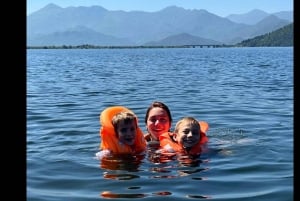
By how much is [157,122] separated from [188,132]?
924 mm

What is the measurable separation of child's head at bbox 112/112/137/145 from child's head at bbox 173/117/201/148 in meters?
0.68

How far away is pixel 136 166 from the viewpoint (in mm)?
6641

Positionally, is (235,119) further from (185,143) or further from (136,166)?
(136,166)

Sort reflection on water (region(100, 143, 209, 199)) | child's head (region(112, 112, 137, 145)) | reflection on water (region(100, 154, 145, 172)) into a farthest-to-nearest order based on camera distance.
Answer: child's head (region(112, 112, 137, 145))
reflection on water (region(100, 154, 145, 172))
reflection on water (region(100, 143, 209, 199))

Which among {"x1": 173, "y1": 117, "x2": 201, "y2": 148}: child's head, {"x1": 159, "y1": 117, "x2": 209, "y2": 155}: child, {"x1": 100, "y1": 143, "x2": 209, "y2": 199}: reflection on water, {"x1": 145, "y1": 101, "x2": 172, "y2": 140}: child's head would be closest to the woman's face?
{"x1": 145, "y1": 101, "x2": 172, "y2": 140}: child's head

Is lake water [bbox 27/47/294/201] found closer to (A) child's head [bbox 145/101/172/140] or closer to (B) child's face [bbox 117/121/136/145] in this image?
(B) child's face [bbox 117/121/136/145]

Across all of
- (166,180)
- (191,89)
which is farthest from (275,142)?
(191,89)

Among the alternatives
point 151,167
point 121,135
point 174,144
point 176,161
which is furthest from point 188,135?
point 121,135

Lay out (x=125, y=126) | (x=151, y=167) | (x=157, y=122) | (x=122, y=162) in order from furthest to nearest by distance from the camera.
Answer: (x=157, y=122), (x=125, y=126), (x=122, y=162), (x=151, y=167)

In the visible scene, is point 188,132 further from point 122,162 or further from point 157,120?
point 122,162

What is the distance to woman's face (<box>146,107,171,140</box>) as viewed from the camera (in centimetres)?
791

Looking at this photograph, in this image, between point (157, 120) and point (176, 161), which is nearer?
point (176, 161)

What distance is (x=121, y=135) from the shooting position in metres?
7.09
